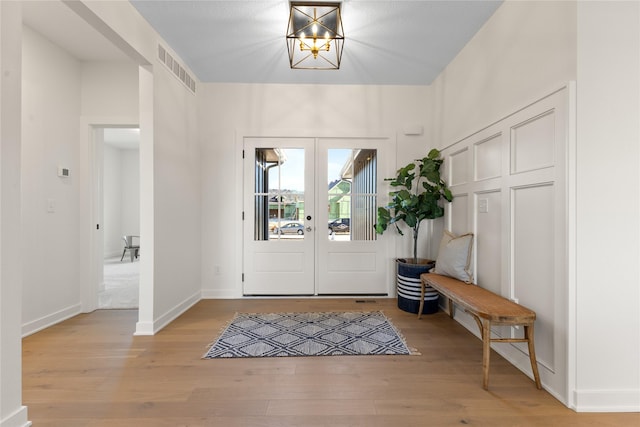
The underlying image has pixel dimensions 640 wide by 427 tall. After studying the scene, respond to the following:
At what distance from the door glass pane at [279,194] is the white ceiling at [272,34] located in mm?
956

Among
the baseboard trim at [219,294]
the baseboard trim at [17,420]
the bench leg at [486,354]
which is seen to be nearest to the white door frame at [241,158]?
the baseboard trim at [219,294]

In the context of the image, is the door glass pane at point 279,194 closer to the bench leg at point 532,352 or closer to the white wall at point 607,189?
the bench leg at point 532,352

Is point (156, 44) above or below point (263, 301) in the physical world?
above

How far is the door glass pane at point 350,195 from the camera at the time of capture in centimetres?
379

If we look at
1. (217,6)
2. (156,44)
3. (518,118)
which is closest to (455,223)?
(518,118)

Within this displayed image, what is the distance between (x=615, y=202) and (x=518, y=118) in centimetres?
78

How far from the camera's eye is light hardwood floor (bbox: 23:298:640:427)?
5.10 feet

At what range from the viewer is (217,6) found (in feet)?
7.63

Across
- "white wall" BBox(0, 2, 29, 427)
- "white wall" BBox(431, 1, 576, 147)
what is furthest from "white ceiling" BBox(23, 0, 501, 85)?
"white wall" BBox(0, 2, 29, 427)

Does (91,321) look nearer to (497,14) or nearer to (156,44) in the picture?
(156,44)

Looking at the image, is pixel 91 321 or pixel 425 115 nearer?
pixel 91 321

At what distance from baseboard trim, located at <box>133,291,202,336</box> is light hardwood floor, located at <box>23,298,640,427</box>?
0.25ft

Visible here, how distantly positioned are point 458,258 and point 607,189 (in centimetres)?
117

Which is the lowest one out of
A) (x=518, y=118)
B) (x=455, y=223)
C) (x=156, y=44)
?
(x=455, y=223)
